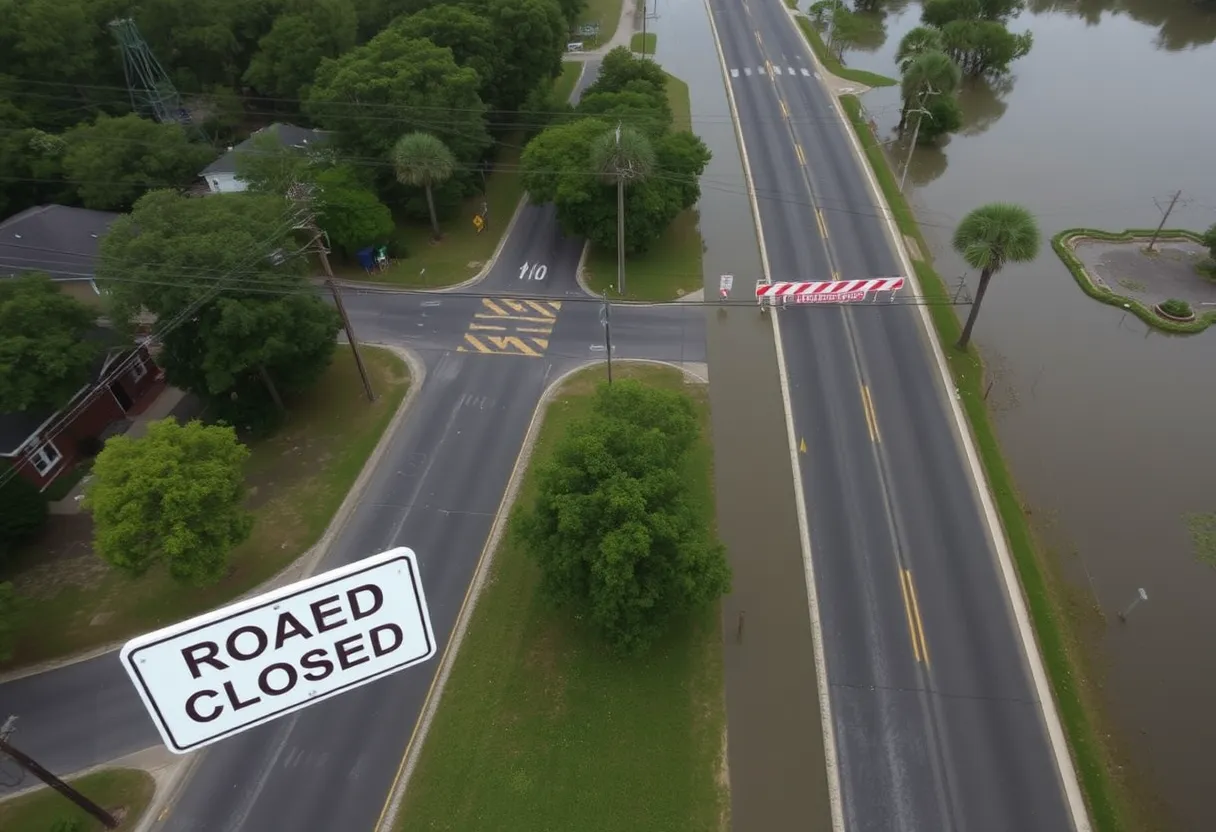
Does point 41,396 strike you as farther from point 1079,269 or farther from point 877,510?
point 1079,269

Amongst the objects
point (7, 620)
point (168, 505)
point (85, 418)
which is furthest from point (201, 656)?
point (85, 418)

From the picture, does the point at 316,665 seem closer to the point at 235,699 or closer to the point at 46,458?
the point at 235,699

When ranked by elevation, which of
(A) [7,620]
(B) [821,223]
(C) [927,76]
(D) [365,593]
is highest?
(D) [365,593]

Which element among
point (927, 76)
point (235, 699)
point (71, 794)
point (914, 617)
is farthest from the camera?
point (927, 76)

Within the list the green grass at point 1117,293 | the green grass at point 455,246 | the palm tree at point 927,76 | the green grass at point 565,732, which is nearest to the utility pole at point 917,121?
the palm tree at point 927,76

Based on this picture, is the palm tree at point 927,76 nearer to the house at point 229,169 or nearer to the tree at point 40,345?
the house at point 229,169

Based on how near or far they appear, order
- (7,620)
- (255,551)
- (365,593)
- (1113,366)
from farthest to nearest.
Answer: (1113,366)
(255,551)
(7,620)
(365,593)
